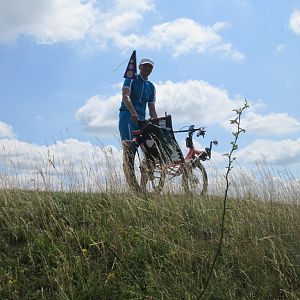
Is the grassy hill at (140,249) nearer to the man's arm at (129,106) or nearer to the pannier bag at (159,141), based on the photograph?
the pannier bag at (159,141)

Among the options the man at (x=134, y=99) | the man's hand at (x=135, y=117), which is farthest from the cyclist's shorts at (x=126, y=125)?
the man's hand at (x=135, y=117)

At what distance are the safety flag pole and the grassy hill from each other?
84.5 inches

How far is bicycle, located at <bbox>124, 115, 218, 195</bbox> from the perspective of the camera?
703 centimetres

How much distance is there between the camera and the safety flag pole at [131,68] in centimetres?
766

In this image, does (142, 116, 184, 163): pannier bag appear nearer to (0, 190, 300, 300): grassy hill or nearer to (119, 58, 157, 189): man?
(119, 58, 157, 189): man

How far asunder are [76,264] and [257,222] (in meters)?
2.18

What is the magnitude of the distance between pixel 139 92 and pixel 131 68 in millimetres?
389

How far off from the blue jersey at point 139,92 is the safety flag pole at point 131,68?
0.21ft

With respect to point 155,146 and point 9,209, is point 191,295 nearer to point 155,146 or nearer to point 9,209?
point 9,209

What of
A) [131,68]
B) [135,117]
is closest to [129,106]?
[135,117]

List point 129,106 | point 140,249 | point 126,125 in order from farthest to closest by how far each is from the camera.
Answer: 1. point 126,125
2. point 129,106
3. point 140,249

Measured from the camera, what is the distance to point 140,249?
4887 mm

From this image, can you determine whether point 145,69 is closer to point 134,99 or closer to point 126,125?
point 134,99

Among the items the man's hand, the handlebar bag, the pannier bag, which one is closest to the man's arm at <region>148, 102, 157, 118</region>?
the pannier bag
